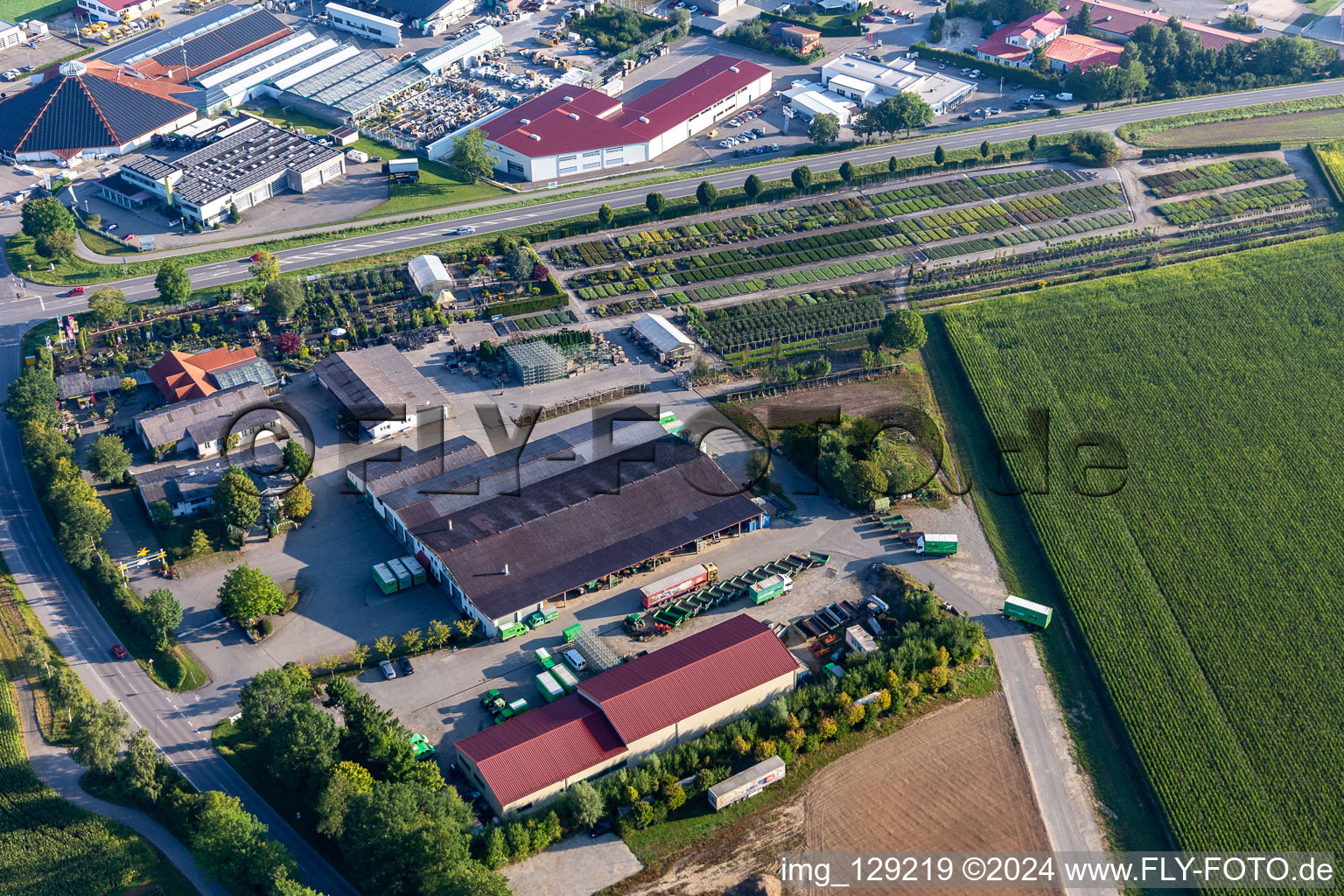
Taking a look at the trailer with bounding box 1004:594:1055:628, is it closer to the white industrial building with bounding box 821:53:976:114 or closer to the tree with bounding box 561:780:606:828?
the tree with bounding box 561:780:606:828

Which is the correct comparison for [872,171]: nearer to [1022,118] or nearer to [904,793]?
[1022,118]

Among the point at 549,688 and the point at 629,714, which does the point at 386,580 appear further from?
the point at 629,714

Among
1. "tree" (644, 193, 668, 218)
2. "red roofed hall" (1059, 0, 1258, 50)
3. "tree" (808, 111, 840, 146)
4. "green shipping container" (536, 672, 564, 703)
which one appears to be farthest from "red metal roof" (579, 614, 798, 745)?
"red roofed hall" (1059, 0, 1258, 50)

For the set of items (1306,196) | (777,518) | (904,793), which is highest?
(1306,196)

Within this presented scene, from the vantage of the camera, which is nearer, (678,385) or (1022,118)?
(678,385)

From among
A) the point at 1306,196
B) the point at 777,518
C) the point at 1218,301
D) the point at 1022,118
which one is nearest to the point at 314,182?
the point at 777,518

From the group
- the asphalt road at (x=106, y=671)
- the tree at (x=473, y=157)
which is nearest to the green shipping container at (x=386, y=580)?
the asphalt road at (x=106, y=671)

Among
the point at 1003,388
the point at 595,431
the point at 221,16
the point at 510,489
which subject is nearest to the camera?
the point at 510,489

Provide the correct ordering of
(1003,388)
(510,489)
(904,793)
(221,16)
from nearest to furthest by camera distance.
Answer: (904,793)
(510,489)
(1003,388)
(221,16)
